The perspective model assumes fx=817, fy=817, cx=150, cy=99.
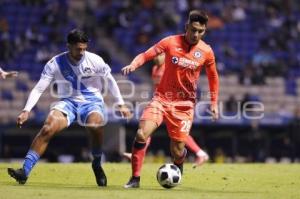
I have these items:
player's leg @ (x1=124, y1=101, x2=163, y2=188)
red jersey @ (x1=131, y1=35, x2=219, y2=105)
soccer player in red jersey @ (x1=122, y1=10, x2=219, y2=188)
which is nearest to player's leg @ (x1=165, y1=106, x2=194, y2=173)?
soccer player in red jersey @ (x1=122, y1=10, x2=219, y2=188)

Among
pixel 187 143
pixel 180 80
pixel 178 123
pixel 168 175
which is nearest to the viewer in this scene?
pixel 168 175

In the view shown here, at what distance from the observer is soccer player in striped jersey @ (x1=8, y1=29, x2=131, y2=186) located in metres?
12.9

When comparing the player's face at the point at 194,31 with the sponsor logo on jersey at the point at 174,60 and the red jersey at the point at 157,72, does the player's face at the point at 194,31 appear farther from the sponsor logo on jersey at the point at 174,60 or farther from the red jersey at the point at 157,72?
the red jersey at the point at 157,72

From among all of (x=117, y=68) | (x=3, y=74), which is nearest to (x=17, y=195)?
(x=3, y=74)

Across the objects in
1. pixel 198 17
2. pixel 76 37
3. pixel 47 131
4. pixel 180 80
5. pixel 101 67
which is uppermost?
pixel 198 17

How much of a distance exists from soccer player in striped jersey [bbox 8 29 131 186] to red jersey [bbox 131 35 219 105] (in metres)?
0.83

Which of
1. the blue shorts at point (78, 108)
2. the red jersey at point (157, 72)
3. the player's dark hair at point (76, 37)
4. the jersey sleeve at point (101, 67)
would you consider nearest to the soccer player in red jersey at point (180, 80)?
the jersey sleeve at point (101, 67)

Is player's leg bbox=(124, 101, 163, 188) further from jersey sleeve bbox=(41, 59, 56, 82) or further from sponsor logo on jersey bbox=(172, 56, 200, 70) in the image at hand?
jersey sleeve bbox=(41, 59, 56, 82)

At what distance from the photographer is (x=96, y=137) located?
13312 millimetres

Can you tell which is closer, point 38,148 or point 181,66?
point 38,148

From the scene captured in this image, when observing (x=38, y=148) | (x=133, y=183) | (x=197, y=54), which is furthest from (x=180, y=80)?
(x=38, y=148)

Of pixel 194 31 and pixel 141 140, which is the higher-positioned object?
pixel 194 31

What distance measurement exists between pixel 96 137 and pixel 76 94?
775mm

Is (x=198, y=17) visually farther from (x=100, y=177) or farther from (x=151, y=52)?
(x=100, y=177)
